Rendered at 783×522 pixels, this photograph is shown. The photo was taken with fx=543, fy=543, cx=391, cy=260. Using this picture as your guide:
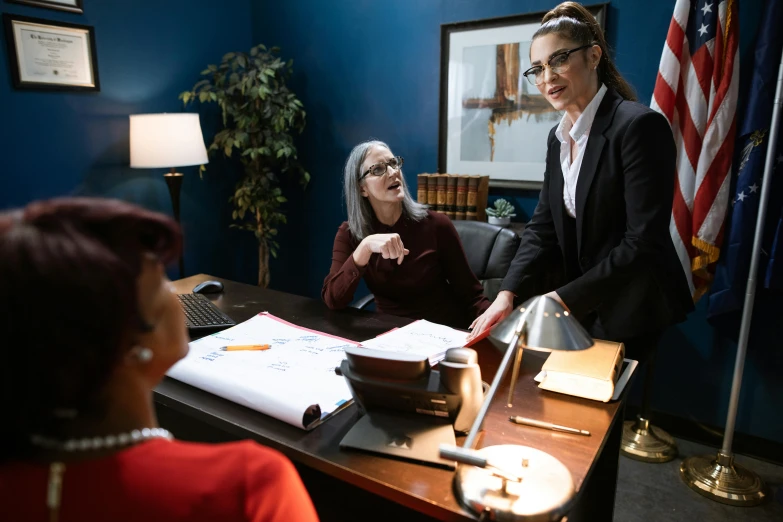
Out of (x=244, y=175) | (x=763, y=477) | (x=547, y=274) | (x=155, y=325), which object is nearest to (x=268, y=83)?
(x=244, y=175)

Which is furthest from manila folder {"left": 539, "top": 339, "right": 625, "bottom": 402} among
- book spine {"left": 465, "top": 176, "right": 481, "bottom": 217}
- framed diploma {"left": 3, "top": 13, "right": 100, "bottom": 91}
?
framed diploma {"left": 3, "top": 13, "right": 100, "bottom": 91}

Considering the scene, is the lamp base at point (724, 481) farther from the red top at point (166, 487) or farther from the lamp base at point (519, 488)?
the red top at point (166, 487)

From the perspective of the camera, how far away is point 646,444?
254 centimetres

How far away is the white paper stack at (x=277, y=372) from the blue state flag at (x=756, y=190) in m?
1.86

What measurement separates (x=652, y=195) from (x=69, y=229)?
4.78 feet

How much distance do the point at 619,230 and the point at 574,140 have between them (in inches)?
13.0

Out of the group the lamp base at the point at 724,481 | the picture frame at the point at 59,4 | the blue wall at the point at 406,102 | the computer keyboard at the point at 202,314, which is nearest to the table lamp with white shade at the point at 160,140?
the picture frame at the point at 59,4

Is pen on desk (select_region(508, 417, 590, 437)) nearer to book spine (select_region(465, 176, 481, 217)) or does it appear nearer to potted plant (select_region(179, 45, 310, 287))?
book spine (select_region(465, 176, 481, 217))

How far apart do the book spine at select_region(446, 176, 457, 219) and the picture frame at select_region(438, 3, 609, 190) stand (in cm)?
33

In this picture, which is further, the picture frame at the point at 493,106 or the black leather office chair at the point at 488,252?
the picture frame at the point at 493,106

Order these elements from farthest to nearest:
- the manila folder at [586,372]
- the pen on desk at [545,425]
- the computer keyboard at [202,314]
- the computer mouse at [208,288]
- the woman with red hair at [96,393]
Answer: the computer mouse at [208,288] < the computer keyboard at [202,314] < the manila folder at [586,372] < the pen on desk at [545,425] < the woman with red hair at [96,393]

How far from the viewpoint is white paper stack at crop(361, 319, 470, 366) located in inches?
54.4

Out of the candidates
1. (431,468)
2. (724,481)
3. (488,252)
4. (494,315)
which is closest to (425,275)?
(488,252)

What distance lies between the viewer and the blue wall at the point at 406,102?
100 inches
